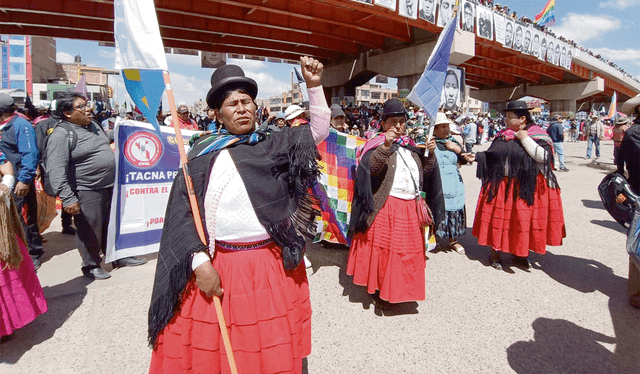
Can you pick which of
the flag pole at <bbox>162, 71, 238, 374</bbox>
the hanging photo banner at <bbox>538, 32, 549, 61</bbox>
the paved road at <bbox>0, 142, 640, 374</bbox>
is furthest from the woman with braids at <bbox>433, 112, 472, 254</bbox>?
the hanging photo banner at <bbox>538, 32, 549, 61</bbox>

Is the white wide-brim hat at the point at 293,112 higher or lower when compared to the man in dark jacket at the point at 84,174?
higher

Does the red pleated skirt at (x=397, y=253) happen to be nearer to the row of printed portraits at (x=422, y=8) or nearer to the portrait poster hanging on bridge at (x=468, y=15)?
the row of printed portraits at (x=422, y=8)

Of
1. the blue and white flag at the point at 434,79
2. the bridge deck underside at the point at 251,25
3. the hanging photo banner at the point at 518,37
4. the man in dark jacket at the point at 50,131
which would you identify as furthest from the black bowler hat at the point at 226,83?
the hanging photo banner at the point at 518,37

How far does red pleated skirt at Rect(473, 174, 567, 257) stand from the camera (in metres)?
4.14

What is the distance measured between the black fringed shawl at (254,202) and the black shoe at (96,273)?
282cm

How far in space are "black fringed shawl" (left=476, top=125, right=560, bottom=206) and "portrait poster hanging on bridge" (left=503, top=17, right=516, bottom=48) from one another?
16230 mm

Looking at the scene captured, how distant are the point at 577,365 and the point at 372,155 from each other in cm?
213

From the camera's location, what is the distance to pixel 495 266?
14.5ft

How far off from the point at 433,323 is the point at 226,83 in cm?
263

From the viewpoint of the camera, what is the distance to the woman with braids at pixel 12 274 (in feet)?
8.66

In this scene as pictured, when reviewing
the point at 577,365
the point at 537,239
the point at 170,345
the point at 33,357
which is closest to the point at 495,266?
the point at 537,239

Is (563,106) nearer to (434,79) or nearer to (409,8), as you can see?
(409,8)

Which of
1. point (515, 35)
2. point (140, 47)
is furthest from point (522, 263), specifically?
point (515, 35)

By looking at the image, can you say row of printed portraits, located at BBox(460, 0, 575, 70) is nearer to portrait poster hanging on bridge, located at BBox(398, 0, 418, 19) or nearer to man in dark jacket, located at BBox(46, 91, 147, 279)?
portrait poster hanging on bridge, located at BBox(398, 0, 418, 19)
